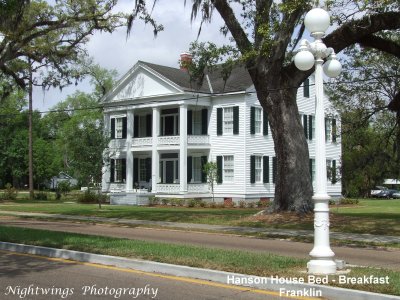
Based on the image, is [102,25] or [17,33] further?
[102,25]

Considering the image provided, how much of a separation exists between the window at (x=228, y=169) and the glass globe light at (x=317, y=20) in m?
Answer: 28.6

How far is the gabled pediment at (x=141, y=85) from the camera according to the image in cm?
3984

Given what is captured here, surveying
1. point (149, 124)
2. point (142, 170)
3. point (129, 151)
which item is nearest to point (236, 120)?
point (149, 124)

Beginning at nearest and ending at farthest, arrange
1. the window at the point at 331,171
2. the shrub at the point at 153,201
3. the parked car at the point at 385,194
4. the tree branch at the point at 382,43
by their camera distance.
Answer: the tree branch at the point at 382,43
the shrub at the point at 153,201
the window at the point at 331,171
the parked car at the point at 385,194

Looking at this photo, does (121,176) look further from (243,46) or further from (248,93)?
(243,46)

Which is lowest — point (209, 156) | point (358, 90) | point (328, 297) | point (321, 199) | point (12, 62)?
point (328, 297)

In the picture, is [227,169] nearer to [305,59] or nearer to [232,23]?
[232,23]

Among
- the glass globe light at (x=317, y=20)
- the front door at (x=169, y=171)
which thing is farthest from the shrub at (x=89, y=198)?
the glass globe light at (x=317, y=20)

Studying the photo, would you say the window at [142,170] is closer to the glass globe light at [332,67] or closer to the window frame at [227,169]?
the window frame at [227,169]

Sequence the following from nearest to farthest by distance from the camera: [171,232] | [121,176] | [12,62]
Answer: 1. [171,232]
2. [12,62]
3. [121,176]

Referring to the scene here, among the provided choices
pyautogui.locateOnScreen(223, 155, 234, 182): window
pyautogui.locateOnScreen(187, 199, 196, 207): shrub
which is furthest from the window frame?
pyautogui.locateOnScreen(187, 199, 196, 207): shrub

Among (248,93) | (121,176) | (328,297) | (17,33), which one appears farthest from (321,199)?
(121,176)

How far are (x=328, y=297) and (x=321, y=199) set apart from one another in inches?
85.0

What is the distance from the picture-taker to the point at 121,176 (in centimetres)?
4269
